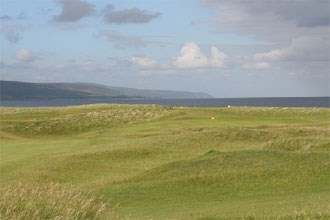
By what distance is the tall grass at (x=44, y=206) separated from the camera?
10.4 metres

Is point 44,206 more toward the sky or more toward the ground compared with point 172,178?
more toward the sky

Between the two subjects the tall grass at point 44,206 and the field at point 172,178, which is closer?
the tall grass at point 44,206

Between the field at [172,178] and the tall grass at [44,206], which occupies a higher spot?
the tall grass at [44,206]

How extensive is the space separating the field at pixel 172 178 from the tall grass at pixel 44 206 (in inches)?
0.7

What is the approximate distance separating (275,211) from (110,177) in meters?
11.8

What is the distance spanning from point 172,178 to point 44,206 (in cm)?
1189

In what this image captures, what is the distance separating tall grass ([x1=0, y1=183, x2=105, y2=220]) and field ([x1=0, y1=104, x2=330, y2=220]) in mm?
19

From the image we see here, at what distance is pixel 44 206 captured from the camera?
35.5ft

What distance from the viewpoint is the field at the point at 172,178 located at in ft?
39.9

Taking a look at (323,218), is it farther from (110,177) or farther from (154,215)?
(110,177)

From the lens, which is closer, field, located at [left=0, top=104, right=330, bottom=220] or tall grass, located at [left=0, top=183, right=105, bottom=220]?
tall grass, located at [left=0, top=183, right=105, bottom=220]

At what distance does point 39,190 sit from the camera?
39.5 ft

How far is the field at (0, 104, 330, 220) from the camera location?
12173mm

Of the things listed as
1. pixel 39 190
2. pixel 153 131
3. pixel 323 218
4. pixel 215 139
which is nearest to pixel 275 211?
pixel 323 218
